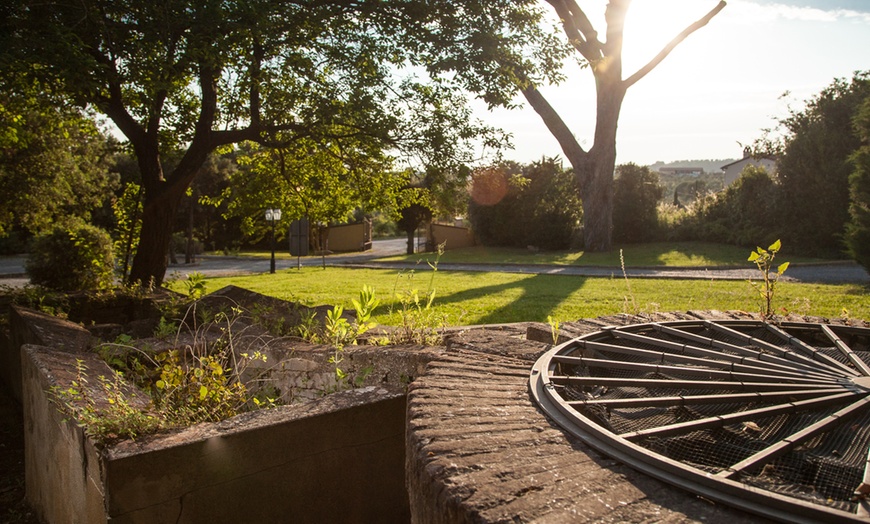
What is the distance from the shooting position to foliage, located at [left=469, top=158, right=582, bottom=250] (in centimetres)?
2323

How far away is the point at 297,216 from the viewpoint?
1005 cm

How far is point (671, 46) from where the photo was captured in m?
18.5

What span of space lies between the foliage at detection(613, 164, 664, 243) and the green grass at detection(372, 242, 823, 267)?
2.43 feet

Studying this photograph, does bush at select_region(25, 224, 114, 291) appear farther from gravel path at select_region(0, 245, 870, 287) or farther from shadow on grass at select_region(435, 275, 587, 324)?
shadow on grass at select_region(435, 275, 587, 324)

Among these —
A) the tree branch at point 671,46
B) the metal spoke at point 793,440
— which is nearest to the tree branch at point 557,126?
the tree branch at point 671,46

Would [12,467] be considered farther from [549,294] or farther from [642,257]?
[642,257]

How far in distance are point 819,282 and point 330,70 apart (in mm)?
10244

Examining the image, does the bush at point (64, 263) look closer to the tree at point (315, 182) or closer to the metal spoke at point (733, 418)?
the tree at point (315, 182)

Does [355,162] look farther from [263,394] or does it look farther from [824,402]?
[824,402]

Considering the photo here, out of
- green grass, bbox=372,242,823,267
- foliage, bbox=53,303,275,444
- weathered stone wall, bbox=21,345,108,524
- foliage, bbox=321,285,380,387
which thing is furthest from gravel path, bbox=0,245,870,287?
foliage, bbox=53,303,275,444

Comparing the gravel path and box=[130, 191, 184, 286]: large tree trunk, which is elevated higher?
box=[130, 191, 184, 286]: large tree trunk

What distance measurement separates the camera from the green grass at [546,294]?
8.19m

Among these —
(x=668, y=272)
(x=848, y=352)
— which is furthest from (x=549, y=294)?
(x=848, y=352)

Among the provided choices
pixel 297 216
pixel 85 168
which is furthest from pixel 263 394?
pixel 85 168
